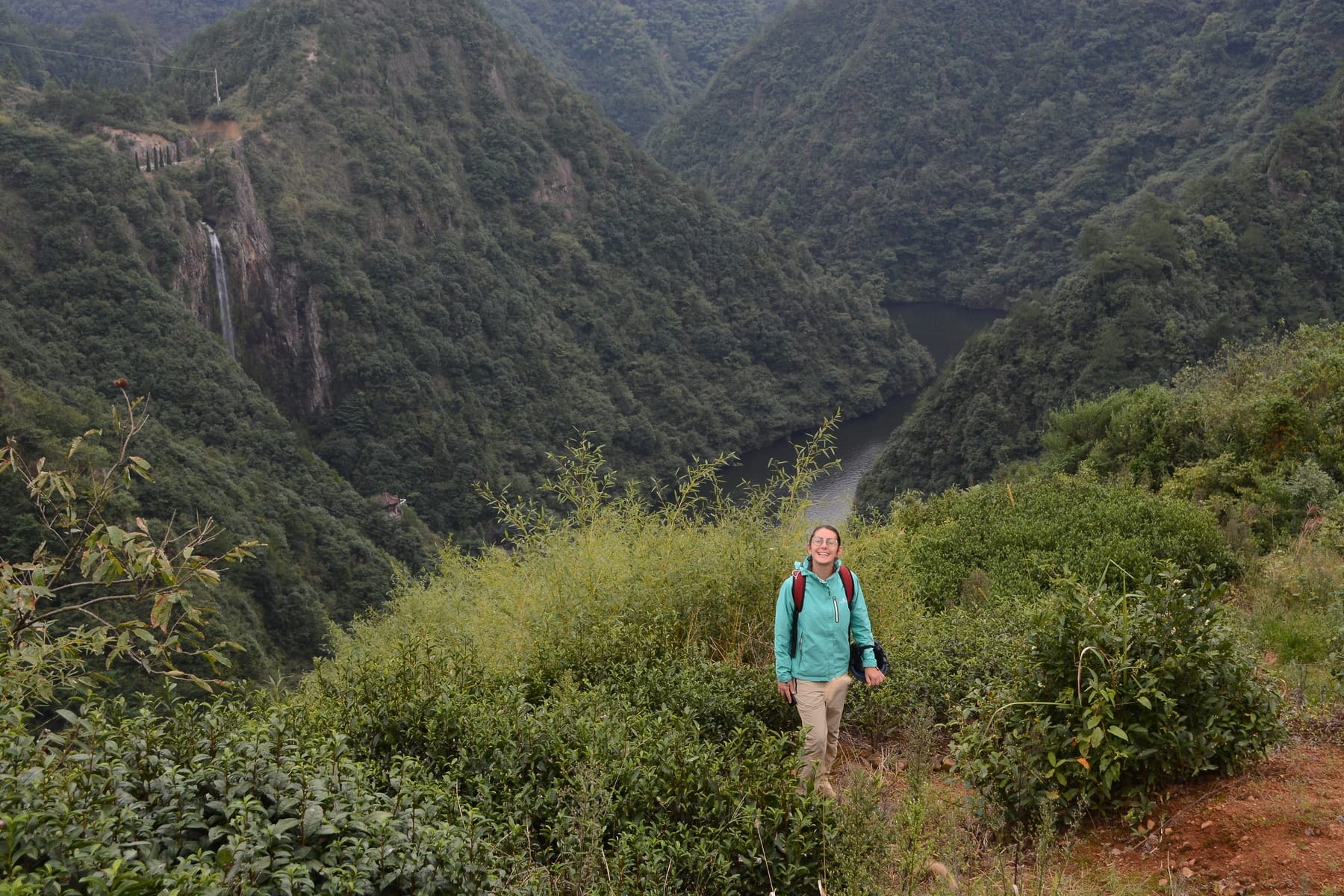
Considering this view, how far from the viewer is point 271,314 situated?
49.2 m

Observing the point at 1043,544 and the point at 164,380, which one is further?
the point at 164,380

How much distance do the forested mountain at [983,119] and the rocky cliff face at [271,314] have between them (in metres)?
53.3

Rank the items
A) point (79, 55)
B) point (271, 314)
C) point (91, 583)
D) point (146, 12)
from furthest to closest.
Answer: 1. point (146, 12)
2. point (79, 55)
3. point (271, 314)
4. point (91, 583)

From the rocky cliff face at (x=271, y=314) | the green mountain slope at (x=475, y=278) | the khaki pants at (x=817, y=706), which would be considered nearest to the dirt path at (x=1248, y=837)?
the khaki pants at (x=817, y=706)

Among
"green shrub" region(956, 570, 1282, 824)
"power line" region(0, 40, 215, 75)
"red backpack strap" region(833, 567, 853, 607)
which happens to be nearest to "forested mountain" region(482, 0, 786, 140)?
"power line" region(0, 40, 215, 75)

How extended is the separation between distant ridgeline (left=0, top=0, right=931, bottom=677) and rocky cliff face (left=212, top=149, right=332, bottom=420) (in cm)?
12

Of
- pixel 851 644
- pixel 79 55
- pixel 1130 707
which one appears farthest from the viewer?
pixel 79 55

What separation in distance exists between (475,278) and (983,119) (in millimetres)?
60425

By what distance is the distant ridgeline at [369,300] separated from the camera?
3750cm

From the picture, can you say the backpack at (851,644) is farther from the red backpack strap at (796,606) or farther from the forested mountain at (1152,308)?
the forested mountain at (1152,308)

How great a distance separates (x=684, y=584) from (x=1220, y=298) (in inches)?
1604

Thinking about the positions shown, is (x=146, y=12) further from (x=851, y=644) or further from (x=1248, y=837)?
(x=1248, y=837)

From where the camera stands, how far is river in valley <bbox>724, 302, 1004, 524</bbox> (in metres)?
49.2

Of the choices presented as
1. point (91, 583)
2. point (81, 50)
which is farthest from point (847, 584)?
point (81, 50)
